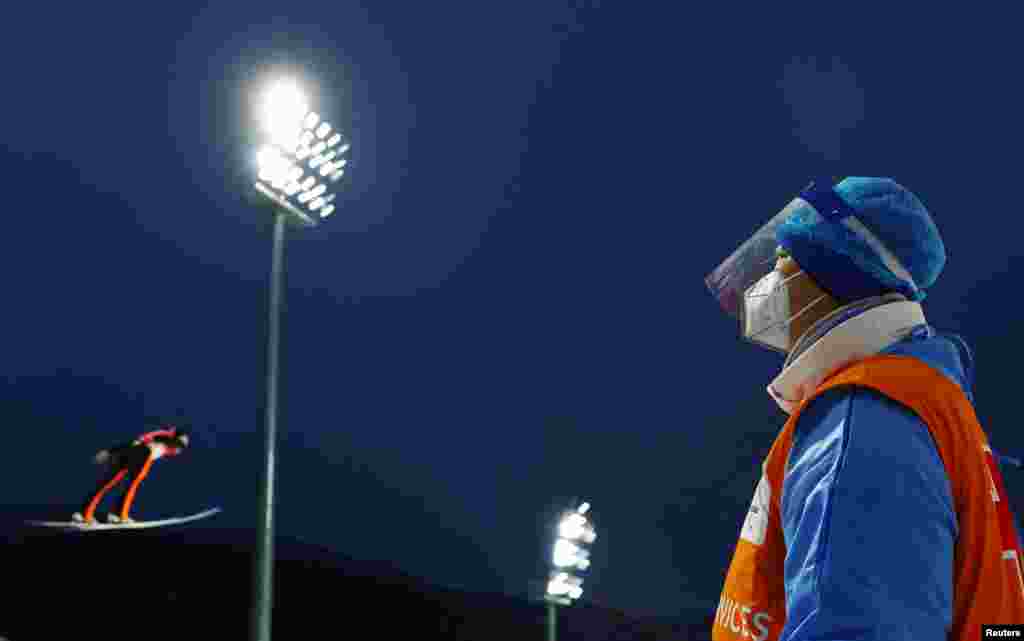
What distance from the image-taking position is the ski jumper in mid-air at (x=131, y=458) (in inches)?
851

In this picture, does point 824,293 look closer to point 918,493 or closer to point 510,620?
point 918,493

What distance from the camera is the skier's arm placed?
143 cm

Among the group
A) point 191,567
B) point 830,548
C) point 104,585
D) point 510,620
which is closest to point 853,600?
point 830,548

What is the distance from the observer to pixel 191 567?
6769 cm

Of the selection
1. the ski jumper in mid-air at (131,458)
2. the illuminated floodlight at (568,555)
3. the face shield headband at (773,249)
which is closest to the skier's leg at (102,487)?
the ski jumper in mid-air at (131,458)

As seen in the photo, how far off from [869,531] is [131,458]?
73.1ft

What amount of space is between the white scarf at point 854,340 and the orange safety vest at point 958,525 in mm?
109

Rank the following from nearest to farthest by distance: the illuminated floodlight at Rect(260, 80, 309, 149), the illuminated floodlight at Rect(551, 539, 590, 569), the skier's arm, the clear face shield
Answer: the skier's arm, the clear face shield, the illuminated floodlight at Rect(260, 80, 309, 149), the illuminated floodlight at Rect(551, 539, 590, 569)

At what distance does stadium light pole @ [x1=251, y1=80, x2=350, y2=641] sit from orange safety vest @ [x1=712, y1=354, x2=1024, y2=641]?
27.5 feet

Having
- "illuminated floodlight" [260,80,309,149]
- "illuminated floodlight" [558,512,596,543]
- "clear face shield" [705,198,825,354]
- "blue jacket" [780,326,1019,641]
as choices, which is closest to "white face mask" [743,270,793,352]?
"clear face shield" [705,198,825,354]

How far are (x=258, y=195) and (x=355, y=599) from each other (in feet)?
217

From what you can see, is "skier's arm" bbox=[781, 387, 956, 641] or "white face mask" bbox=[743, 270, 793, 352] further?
"white face mask" bbox=[743, 270, 793, 352]

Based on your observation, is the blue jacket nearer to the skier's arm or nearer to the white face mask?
the skier's arm

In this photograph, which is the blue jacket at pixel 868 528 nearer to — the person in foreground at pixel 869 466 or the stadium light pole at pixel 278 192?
the person in foreground at pixel 869 466
